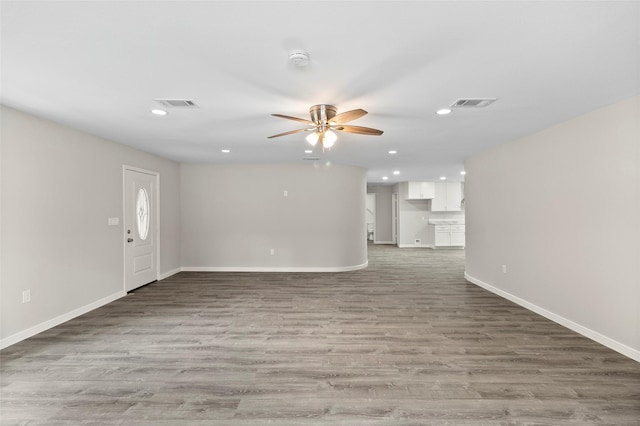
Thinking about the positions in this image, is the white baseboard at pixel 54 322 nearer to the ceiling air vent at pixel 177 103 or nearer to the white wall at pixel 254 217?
the white wall at pixel 254 217

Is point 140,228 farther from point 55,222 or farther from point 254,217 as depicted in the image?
point 254,217

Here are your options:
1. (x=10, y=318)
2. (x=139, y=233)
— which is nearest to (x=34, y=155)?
(x=10, y=318)

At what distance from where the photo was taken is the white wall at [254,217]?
21.9ft

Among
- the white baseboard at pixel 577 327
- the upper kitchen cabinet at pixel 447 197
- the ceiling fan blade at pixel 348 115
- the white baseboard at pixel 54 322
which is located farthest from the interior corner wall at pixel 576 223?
the white baseboard at pixel 54 322

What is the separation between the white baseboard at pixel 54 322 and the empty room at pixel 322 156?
0.07 feet

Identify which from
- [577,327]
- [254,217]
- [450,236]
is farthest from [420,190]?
[577,327]

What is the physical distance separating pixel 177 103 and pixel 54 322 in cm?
308

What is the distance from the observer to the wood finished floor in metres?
2.05

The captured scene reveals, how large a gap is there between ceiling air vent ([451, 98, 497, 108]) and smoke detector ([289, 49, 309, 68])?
1684 millimetres

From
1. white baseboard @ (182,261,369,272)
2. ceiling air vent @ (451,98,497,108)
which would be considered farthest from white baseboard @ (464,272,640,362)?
white baseboard @ (182,261,369,272)

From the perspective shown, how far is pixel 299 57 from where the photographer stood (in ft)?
6.45

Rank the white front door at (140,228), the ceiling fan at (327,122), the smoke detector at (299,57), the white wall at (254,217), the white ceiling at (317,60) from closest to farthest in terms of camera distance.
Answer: the white ceiling at (317,60)
the smoke detector at (299,57)
the ceiling fan at (327,122)
the white front door at (140,228)
the white wall at (254,217)

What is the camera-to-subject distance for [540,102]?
2.90 meters

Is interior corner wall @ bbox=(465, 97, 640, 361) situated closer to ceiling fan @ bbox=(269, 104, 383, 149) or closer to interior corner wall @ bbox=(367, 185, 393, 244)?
ceiling fan @ bbox=(269, 104, 383, 149)
